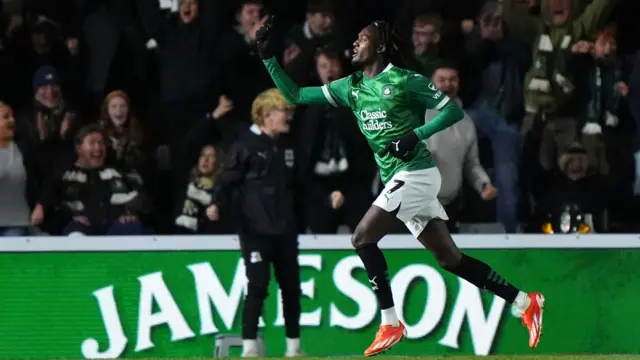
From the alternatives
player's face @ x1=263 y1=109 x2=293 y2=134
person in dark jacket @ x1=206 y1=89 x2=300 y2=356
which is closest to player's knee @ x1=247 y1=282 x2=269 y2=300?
person in dark jacket @ x1=206 y1=89 x2=300 y2=356

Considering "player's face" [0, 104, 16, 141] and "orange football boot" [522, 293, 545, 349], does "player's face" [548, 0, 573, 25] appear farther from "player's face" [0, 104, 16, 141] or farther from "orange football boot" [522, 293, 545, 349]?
"player's face" [0, 104, 16, 141]

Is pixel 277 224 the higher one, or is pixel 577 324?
pixel 277 224

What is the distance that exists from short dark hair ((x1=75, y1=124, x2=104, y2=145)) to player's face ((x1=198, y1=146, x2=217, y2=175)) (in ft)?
2.59

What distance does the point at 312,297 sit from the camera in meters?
10.6

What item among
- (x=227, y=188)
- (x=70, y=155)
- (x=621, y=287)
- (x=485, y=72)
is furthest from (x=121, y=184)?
(x=621, y=287)

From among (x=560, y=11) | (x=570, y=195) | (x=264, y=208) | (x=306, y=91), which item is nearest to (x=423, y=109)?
(x=306, y=91)

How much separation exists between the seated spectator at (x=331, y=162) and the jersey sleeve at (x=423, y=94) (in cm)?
257

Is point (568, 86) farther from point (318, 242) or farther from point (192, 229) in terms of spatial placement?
point (192, 229)

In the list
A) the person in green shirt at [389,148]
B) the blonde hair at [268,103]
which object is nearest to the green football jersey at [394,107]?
the person in green shirt at [389,148]

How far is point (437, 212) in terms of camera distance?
833 centimetres

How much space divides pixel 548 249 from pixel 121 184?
3.25 metres

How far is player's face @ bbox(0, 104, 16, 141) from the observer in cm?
1066

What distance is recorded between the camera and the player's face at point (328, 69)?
35.6 ft

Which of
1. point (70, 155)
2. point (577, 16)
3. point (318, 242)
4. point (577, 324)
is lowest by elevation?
point (577, 324)
